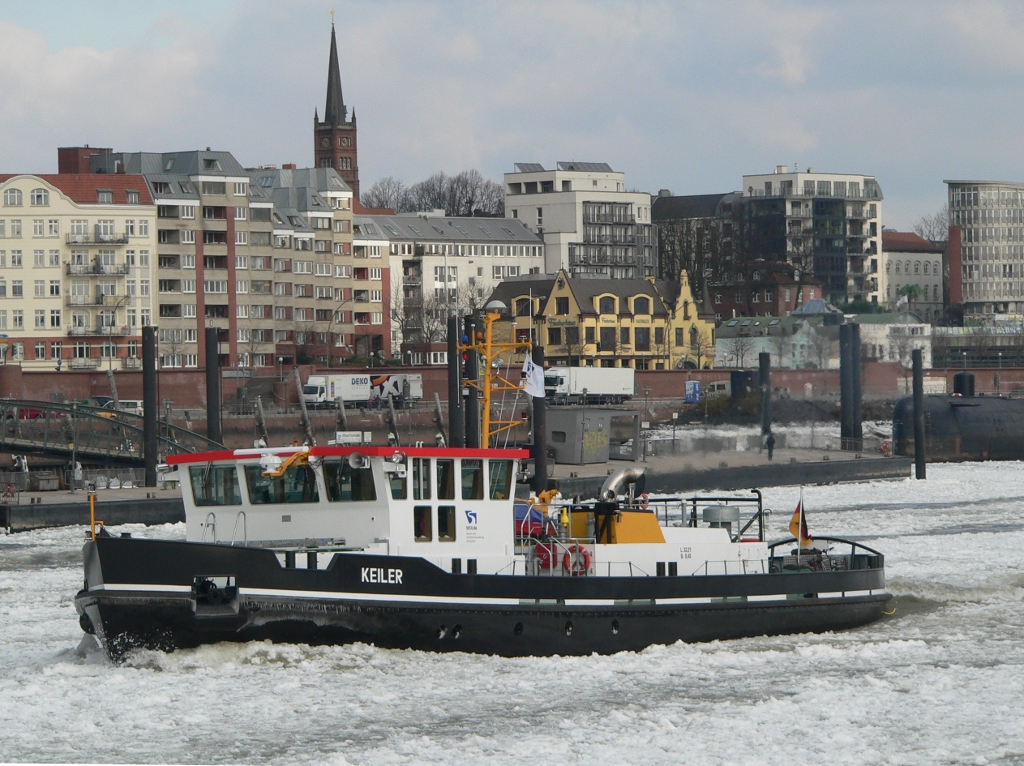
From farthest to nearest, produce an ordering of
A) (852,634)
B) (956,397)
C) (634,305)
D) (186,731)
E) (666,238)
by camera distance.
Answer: (666,238), (634,305), (956,397), (852,634), (186,731)

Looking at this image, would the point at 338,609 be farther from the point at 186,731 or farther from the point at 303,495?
the point at 186,731

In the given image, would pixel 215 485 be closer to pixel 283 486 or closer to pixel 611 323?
pixel 283 486

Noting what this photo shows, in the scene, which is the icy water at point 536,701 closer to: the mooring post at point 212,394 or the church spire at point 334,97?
the mooring post at point 212,394

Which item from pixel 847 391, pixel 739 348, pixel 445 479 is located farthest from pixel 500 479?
pixel 739 348

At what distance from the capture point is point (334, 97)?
568 ft

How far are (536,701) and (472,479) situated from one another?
180 inches

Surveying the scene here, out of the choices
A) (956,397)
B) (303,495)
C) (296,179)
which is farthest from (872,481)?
(296,179)

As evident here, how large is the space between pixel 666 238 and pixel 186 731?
151m

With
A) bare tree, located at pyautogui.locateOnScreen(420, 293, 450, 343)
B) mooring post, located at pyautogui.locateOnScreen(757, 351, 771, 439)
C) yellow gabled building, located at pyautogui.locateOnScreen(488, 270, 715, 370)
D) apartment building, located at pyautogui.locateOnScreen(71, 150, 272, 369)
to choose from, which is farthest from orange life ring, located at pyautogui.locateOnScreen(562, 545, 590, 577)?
bare tree, located at pyautogui.locateOnScreen(420, 293, 450, 343)

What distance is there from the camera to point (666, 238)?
169 metres

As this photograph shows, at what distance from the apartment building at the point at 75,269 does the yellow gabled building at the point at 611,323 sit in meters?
32.2

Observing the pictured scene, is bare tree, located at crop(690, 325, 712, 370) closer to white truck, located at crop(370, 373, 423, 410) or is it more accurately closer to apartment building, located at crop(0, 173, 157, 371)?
white truck, located at crop(370, 373, 423, 410)

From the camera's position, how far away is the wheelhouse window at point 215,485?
24953 millimetres

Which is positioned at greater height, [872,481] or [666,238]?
[666,238]
